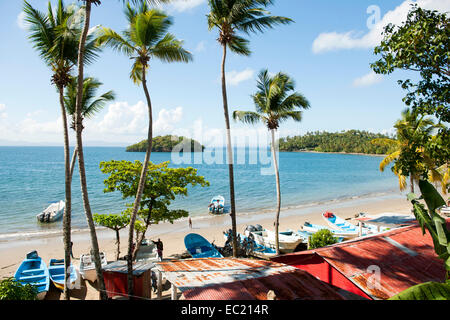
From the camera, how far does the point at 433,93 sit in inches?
294

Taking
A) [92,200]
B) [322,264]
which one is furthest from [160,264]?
[92,200]

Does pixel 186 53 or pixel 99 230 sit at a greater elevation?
pixel 186 53

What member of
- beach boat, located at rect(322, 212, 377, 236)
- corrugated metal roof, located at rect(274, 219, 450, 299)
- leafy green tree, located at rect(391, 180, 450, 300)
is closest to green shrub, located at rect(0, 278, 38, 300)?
corrugated metal roof, located at rect(274, 219, 450, 299)

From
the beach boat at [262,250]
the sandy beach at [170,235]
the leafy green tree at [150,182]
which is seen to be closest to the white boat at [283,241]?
the beach boat at [262,250]

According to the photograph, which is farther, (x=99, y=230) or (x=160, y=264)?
(x=99, y=230)

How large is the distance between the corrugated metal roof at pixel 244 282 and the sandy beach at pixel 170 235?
7265 millimetres

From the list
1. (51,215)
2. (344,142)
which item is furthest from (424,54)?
(344,142)

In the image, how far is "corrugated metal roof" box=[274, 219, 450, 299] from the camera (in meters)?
7.18

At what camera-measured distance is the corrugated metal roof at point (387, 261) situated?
718 cm

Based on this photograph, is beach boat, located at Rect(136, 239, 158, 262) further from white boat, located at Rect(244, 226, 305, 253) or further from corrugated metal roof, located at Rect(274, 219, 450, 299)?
corrugated metal roof, located at Rect(274, 219, 450, 299)

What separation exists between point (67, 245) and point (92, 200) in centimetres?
3530

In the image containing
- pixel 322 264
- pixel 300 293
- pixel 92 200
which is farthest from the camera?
pixel 92 200

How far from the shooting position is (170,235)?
2406 cm
